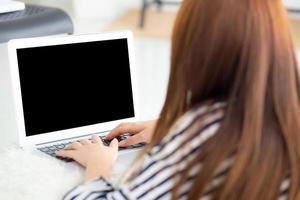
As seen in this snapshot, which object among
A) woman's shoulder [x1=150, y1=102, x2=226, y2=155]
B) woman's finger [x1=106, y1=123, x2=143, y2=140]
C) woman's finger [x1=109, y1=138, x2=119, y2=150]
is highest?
woman's shoulder [x1=150, y1=102, x2=226, y2=155]

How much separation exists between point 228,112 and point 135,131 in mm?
400

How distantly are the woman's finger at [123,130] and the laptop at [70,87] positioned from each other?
0.05 feet

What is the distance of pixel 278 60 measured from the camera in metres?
0.72

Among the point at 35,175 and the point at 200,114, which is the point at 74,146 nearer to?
the point at 35,175

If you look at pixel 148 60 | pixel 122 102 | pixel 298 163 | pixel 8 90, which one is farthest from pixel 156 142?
pixel 148 60

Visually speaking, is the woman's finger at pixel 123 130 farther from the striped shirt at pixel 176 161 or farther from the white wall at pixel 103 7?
the white wall at pixel 103 7

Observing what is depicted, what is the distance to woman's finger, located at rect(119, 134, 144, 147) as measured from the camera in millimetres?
1070

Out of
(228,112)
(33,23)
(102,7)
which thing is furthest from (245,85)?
(102,7)

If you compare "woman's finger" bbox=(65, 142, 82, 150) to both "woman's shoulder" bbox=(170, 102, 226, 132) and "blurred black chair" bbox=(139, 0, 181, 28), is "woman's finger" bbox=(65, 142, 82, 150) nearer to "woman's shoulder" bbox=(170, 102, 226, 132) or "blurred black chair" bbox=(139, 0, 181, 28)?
"woman's shoulder" bbox=(170, 102, 226, 132)

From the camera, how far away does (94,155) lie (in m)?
0.99

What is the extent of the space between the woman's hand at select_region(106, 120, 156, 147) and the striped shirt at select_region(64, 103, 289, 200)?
0.29 m

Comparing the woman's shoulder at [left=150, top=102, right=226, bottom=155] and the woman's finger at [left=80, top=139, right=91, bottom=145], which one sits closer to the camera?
the woman's shoulder at [left=150, top=102, right=226, bottom=155]

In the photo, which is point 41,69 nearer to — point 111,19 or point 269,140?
point 269,140

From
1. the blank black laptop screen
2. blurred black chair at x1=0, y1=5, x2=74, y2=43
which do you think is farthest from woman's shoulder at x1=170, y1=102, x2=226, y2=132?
blurred black chair at x1=0, y1=5, x2=74, y2=43
